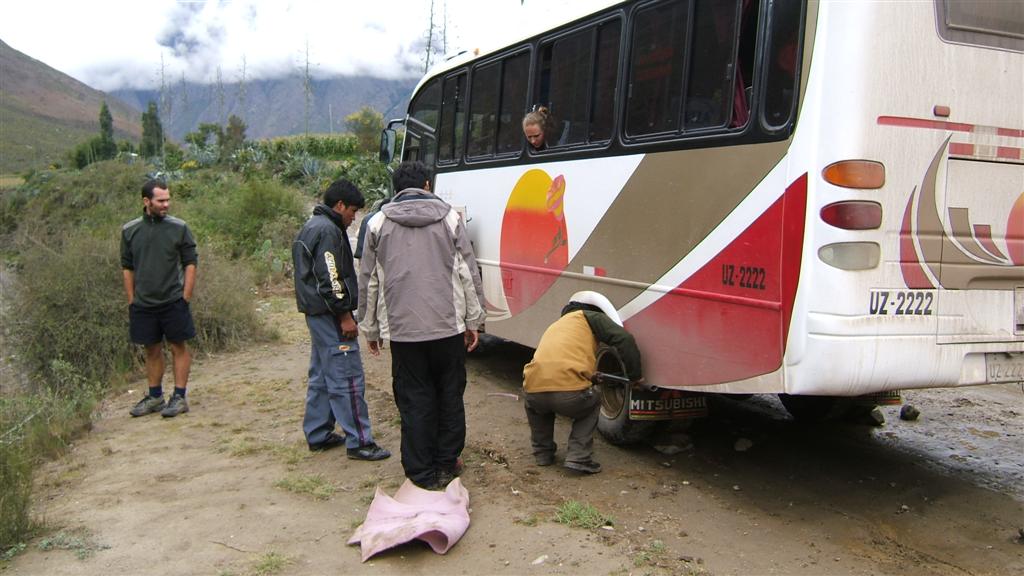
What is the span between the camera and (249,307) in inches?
388

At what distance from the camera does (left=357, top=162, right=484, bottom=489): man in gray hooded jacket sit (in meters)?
4.65

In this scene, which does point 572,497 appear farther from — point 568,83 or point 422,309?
point 568,83

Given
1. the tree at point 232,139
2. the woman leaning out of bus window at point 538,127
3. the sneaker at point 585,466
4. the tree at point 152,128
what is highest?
the tree at point 152,128

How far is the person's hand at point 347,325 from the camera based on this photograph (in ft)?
17.6

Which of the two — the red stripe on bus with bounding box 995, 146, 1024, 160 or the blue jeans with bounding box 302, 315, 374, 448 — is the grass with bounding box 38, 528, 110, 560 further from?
the red stripe on bus with bounding box 995, 146, 1024, 160

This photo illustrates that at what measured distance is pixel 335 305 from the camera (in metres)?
5.27

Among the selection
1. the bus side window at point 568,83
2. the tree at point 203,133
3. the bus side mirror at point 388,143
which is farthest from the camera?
the tree at point 203,133

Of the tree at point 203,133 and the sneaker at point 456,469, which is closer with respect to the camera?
the sneaker at point 456,469

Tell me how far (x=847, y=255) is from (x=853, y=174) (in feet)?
1.24

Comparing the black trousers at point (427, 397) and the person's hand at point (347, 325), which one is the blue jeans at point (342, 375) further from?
the black trousers at point (427, 397)

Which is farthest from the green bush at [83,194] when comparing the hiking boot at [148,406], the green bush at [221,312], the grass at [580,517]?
the grass at [580,517]

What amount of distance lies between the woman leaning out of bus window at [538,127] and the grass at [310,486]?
9.72 feet

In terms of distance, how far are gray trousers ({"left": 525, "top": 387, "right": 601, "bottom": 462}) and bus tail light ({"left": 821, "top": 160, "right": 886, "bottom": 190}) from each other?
1.96 m

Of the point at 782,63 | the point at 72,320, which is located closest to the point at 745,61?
the point at 782,63
